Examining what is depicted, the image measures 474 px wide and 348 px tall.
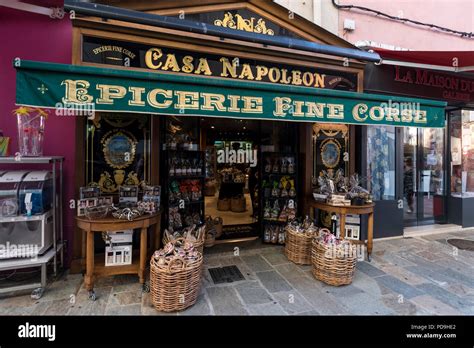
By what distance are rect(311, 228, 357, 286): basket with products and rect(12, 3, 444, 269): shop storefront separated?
1354 millimetres

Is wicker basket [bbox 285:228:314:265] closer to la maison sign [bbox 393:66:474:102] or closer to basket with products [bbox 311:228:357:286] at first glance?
basket with products [bbox 311:228:357:286]

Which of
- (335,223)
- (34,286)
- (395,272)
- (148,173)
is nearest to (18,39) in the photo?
(148,173)

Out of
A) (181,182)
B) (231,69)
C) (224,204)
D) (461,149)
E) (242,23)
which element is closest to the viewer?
(231,69)

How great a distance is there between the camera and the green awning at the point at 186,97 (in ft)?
7.86

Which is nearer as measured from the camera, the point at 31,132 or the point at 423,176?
the point at 31,132

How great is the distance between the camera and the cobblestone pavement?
279cm

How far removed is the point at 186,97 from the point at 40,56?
2.59 m

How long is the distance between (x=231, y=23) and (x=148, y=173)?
264 centimetres

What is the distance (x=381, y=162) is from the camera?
5.50m

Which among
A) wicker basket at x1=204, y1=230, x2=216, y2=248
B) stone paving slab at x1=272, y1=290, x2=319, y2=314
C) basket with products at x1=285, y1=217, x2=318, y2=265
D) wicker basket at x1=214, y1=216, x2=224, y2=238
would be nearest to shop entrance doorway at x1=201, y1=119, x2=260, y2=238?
wicker basket at x1=214, y1=216, x2=224, y2=238

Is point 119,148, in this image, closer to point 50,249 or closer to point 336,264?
point 50,249

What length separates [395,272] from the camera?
378 cm

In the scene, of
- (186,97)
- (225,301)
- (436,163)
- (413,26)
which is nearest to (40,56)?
(186,97)
